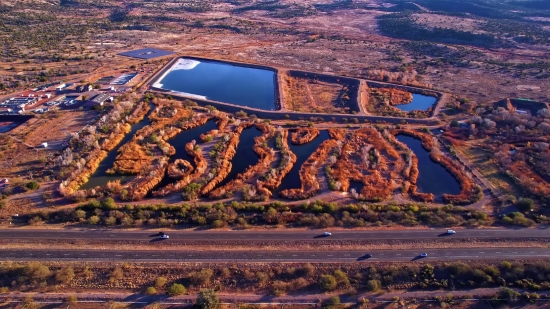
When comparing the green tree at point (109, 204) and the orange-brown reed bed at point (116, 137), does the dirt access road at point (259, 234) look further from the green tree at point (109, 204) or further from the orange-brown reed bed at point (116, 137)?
the orange-brown reed bed at point (116, 137)

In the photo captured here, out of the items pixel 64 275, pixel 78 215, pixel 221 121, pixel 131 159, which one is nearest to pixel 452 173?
pixel 221 121

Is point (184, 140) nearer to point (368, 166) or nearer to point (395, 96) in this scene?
point (368, 166)

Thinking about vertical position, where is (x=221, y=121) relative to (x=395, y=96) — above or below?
below

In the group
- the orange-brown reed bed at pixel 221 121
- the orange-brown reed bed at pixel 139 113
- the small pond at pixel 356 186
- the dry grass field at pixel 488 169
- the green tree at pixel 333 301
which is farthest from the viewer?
the orange-brown reed bed at pixel 139 113

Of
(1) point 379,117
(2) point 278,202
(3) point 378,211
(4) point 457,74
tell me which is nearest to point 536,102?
(4) point 457,74

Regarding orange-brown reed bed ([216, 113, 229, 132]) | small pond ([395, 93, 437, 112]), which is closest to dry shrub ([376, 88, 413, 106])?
small pond ([395, 93, 437, 112])

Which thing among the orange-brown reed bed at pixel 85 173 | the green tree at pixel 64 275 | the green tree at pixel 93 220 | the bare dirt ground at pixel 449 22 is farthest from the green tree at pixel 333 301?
the bare dirt ground at pixel 449 22

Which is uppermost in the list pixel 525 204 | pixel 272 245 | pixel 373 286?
pixel 525 204
